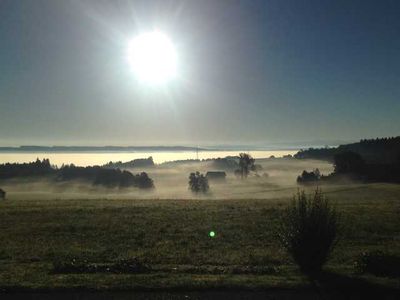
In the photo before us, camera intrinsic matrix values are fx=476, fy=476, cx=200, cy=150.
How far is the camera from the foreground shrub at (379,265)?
1512 centimetres

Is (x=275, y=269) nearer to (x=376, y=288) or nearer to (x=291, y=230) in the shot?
(x=291, y=230)

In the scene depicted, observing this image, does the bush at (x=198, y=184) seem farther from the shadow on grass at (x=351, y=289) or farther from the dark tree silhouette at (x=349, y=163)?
the shadow on grass at (x=351, y=289)

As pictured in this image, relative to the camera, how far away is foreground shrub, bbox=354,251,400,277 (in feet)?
49.6

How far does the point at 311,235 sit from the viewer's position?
1606 cm

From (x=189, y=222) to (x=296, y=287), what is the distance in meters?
20.9

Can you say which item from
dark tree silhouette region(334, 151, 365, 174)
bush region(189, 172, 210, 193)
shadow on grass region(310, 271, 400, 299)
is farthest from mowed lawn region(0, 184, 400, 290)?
bush region(189, 172, 210, 193)

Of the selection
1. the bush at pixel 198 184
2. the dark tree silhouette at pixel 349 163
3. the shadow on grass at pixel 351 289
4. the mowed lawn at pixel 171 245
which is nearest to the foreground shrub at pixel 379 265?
the mowed lawn at pixel 171 245

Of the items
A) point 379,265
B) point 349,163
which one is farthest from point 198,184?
point 379,265

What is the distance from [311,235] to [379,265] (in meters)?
2.31

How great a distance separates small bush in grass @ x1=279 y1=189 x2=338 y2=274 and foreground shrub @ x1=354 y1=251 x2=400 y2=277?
1.19m

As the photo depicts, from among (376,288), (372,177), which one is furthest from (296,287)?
(372,177)

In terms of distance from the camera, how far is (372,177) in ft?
454

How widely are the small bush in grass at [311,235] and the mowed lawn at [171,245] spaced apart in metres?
0.59

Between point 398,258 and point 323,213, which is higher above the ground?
point 323,213
